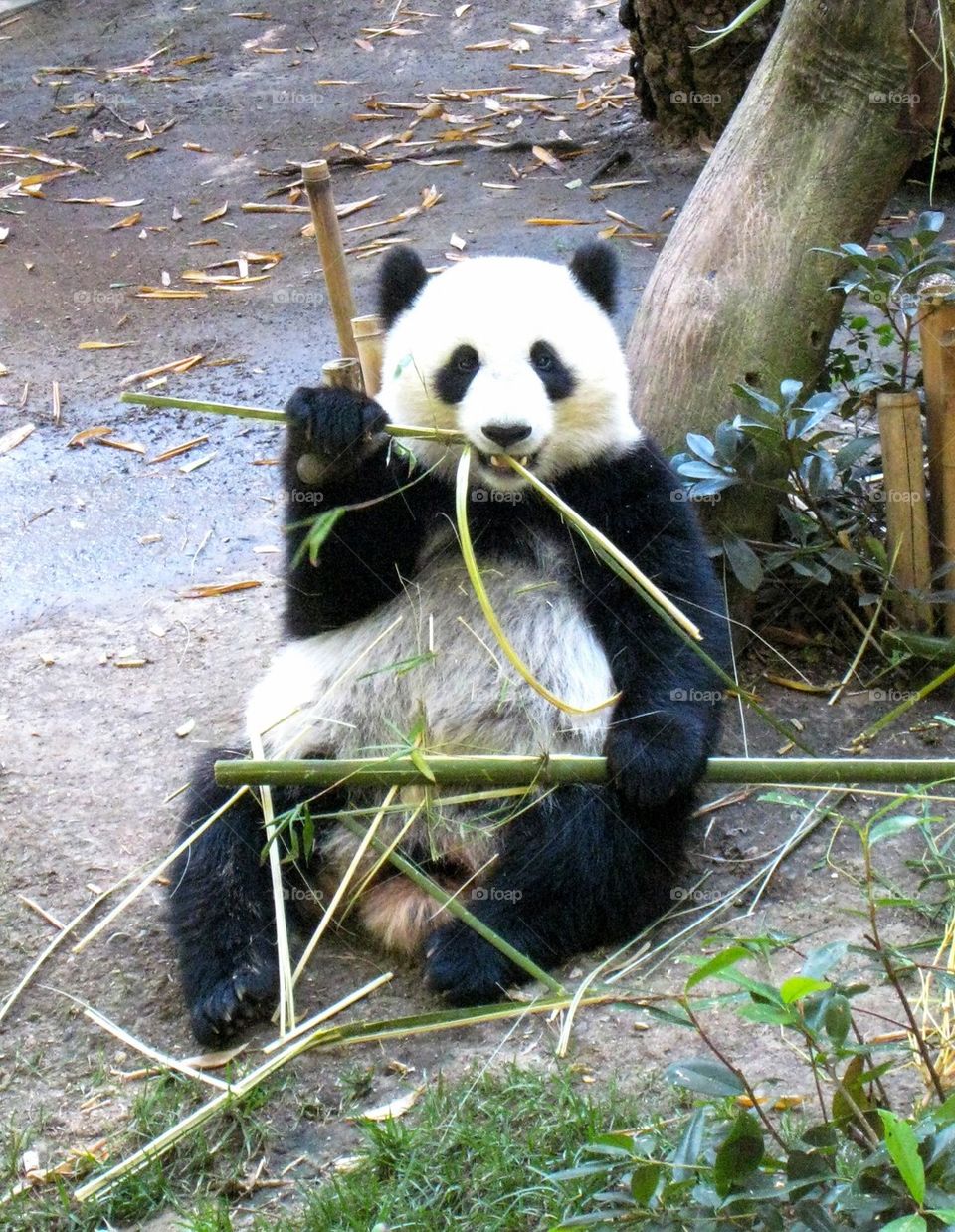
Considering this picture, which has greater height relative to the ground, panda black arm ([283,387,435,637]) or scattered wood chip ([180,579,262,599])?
panda black arm ([283,387,435,637])

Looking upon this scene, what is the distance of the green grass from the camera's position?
2549 mm

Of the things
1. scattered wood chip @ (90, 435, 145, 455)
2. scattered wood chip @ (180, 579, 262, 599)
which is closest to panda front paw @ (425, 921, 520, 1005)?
scattered wood chip @ (180, 579, 262, 599)

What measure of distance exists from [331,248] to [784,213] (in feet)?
4.76

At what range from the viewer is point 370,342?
160 inches

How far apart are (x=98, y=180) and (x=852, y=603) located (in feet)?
20.5

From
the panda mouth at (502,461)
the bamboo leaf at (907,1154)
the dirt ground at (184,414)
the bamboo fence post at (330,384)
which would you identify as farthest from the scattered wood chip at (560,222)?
the bamboo leaf at (907,1154)

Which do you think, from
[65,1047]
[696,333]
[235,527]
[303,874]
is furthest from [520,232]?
[65,1047]

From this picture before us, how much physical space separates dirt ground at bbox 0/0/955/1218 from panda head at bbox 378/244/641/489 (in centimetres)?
120

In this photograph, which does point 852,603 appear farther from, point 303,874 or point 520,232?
point 520,232

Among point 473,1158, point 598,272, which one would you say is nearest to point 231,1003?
point 473,1158

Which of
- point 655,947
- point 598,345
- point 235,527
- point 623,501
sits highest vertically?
point 598,345

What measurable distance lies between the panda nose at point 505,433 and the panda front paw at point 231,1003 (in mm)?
1396

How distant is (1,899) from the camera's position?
376 centimetres

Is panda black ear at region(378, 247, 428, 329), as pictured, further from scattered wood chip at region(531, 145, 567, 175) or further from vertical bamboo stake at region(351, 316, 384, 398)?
scattered wood chip at region(531, 145, 567, 175)
